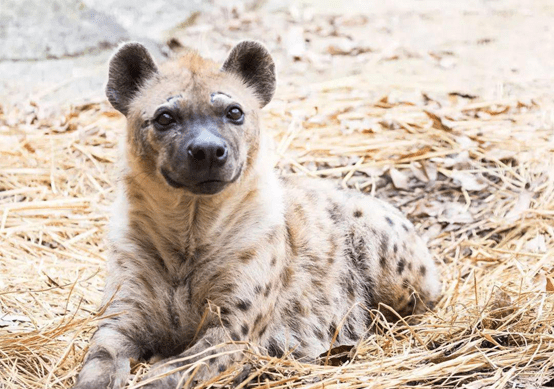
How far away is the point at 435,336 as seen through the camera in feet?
11.8

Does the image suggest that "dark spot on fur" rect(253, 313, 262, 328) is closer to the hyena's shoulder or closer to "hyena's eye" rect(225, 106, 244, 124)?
the hyena's shoulder

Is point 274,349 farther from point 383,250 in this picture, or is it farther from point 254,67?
point 254,67

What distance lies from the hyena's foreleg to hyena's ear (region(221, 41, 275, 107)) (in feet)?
5.02

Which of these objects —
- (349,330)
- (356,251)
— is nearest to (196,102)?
(356,251)

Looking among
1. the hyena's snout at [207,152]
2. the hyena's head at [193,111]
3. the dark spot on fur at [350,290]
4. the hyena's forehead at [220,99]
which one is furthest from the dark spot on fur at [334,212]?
the hyena's snout at [207,152]

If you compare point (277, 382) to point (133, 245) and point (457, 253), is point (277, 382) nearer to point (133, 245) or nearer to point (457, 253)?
point (133, 245)

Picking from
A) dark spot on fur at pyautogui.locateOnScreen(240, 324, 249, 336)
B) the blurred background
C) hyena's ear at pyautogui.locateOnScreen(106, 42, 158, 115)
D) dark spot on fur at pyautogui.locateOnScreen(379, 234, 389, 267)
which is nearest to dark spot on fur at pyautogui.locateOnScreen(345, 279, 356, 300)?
dark spot on fur at pyautogui.locateOnScreen(379, 234, 389, 267)

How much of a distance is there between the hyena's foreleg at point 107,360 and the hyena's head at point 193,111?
76 centimetres

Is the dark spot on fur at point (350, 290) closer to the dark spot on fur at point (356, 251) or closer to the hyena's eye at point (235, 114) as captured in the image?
the dark spot on fur at point (356, 251)

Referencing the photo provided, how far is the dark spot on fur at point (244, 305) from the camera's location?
336cm

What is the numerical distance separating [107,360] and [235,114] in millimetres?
1315

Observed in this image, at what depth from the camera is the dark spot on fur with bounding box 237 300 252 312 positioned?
11.0 feet

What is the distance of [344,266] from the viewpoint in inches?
167

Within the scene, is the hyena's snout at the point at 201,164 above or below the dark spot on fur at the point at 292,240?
above
